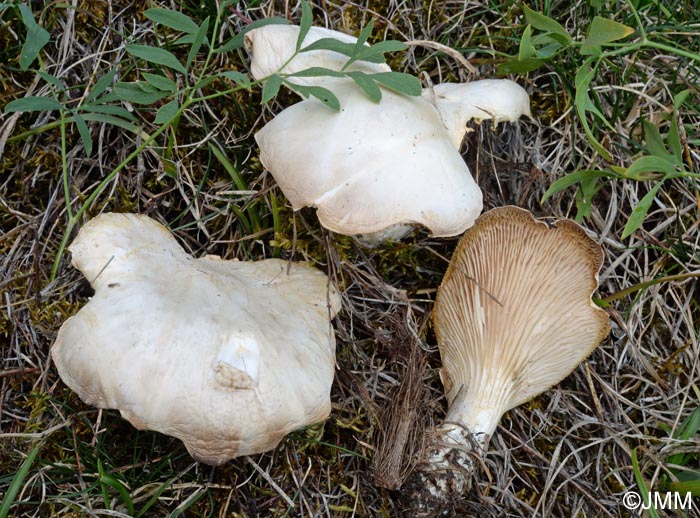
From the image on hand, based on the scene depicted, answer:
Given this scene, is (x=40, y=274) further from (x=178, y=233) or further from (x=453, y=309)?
(x=453, y=309)

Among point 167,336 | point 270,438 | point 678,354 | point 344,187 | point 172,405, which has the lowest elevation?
point 678,354

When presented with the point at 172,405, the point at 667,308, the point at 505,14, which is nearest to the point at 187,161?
the point at 172,405

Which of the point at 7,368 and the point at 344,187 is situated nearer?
the point at 344,187

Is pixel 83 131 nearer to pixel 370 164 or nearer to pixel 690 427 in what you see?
pixel 370 164

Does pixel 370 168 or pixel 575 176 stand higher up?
pixel 370 168

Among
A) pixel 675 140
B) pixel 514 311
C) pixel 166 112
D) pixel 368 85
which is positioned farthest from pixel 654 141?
pixel 166 112

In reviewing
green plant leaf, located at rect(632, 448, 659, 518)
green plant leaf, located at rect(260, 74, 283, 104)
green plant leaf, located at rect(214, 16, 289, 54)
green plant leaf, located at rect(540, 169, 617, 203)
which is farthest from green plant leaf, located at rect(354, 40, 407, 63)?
green plant leaf, located at rect(632, 448, 659, 518)

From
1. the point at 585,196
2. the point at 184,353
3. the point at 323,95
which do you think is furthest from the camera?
the point at 585,196

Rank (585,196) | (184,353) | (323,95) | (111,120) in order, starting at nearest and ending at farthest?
(184,353)
(323,95)
(111,120)
(585,196)
